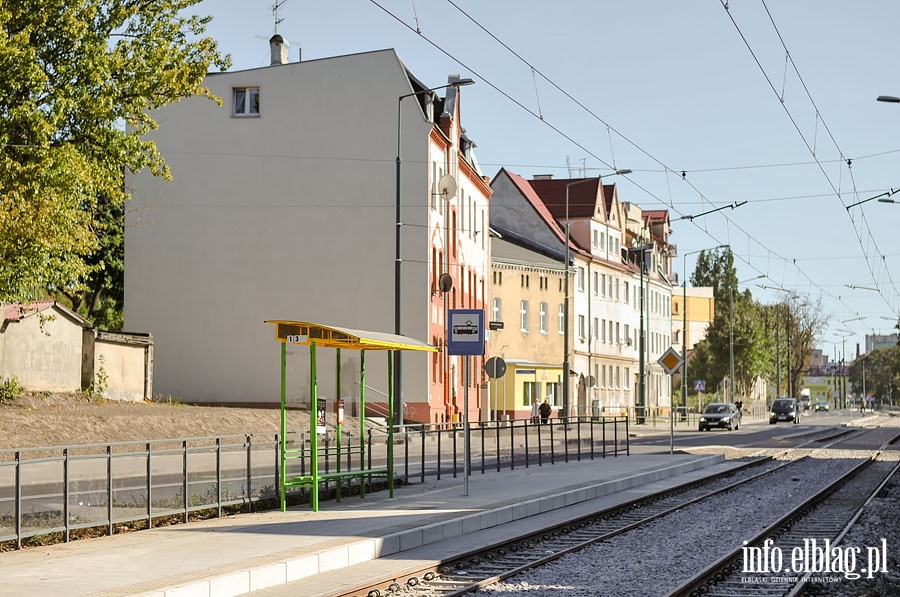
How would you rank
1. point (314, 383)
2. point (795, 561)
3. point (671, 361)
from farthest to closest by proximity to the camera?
point (671, 361)
point (314, 383)
point (795, 561)

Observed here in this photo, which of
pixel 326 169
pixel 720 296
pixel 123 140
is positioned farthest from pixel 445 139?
pixel 720 296

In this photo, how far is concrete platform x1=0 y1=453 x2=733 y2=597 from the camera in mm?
10820

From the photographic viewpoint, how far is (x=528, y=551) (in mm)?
14562

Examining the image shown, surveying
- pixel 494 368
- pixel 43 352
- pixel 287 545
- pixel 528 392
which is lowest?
pixel 287 545

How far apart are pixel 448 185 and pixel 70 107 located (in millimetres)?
26253

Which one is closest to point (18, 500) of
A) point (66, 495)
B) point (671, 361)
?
point (66, 495)

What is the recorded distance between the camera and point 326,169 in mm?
50625

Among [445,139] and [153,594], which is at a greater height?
[445,139]

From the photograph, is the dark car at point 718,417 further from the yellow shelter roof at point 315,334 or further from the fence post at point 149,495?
the fence post at point 149,495

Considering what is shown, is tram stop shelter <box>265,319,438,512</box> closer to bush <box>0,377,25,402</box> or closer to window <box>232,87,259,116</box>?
bush <box>0,377,25,402</box>

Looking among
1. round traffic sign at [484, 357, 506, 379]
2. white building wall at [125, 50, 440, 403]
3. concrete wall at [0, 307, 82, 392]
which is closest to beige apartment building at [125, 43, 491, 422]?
white building wall at [125, 50, 440, 403]

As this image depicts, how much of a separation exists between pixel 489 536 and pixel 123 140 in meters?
16.8

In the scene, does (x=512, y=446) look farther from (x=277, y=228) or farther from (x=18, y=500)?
(x=277, y=228)

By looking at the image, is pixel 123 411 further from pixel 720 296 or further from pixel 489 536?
pixel 720 296
